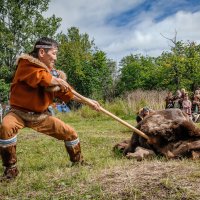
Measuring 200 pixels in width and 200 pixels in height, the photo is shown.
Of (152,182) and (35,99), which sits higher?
(35,99)

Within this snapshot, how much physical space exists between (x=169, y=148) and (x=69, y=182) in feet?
6.79

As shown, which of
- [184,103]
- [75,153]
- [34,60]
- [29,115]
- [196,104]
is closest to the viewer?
[34,60]

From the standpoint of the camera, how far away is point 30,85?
4.95m

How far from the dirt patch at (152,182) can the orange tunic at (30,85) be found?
1235 mm

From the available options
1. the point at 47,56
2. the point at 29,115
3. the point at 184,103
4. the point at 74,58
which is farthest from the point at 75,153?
the point at 74,58

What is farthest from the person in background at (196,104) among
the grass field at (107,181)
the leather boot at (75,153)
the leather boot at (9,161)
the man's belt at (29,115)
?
the leather boot at (9,161)

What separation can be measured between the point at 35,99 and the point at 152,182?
189 centimetres

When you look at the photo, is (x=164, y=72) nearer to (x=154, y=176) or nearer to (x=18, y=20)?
(x=18, y=20)

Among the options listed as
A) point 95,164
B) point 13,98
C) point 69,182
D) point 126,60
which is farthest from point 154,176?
point 126,60

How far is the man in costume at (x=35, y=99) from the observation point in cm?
495

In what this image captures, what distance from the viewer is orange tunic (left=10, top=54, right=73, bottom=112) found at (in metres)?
Answer: 4.94

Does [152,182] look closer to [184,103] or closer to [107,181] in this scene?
[107,181]

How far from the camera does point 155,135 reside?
6102 millimetres

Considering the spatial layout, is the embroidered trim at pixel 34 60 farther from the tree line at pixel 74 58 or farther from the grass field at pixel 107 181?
the tree line at pixel 74 58
